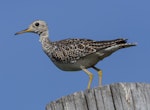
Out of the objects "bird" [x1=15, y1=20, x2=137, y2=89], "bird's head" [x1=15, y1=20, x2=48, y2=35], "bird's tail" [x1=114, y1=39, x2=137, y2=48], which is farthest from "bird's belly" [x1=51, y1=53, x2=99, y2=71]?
"bird's head" [x1=15, y1=20, x2=48, y2=35]

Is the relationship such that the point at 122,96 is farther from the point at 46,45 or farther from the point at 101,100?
the point at 46,45

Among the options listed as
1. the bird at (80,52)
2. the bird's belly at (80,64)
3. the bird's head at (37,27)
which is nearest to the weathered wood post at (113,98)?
the bird at (80,52)

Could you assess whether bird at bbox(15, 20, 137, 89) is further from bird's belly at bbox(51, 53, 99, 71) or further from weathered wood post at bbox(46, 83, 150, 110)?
weathered wood post at bbox(46, 83, 150, 110)

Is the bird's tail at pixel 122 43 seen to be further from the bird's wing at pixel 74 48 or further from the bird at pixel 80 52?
the bird's wing at pixel 74 48

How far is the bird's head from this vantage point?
16969 millimetres

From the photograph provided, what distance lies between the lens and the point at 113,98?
7.26 meters

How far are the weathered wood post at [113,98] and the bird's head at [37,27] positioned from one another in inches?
384

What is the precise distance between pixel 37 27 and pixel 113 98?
1008cm

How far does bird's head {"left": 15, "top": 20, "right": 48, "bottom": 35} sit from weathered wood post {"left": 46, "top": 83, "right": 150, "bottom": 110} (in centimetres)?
975

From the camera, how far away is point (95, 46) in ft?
47.5

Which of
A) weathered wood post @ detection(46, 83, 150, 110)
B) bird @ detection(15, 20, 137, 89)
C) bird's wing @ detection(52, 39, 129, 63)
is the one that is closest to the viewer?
weathered wood post @ detection(46, 83, 150, 110)

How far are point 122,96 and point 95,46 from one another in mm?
7300

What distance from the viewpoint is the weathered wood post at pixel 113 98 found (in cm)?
720

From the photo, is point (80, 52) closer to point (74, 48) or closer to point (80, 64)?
point (74, 48)
